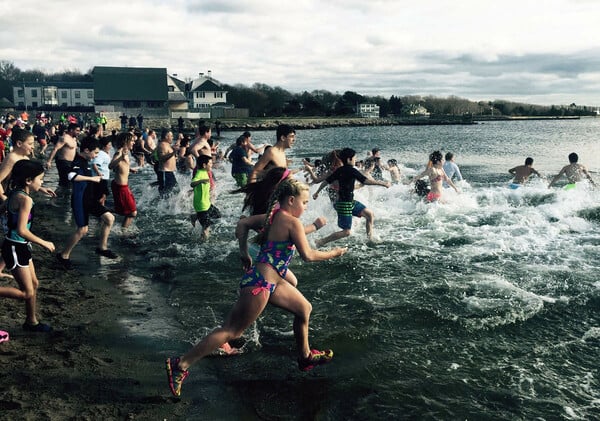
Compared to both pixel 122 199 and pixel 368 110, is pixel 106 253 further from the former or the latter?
pixel 368 110

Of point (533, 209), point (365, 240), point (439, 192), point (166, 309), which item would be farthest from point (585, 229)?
point (166, 309)

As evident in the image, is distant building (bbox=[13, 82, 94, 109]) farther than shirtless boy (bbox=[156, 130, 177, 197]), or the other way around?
distant building (bbox=[13, 82, 94, 109])

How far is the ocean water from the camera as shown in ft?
13.8

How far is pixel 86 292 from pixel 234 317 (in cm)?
349

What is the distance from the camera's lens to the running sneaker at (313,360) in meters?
4.44

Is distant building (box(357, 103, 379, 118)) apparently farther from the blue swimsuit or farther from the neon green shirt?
the blue swimsuit

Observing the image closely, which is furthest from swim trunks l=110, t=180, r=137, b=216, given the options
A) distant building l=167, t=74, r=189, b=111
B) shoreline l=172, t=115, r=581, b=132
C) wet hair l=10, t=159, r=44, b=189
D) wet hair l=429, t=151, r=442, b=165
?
distant building l=167, t=74, r=189, b=111

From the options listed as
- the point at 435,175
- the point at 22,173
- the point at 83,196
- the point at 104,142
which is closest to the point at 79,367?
the point at 22,173

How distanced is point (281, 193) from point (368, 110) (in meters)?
124

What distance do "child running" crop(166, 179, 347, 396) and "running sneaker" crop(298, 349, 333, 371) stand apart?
0.63 m

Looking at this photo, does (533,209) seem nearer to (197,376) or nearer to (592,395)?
(592,395)

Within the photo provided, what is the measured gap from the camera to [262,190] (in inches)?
198

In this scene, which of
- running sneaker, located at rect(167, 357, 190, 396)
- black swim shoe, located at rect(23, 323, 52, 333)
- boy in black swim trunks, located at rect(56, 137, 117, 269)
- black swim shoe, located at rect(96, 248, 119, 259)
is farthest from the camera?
black swim shoe, located at rect(96, 248, 119, 259)

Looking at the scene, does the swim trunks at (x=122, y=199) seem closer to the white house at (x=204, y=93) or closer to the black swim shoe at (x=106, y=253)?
the black swim shoe at (x=106, y=253)
